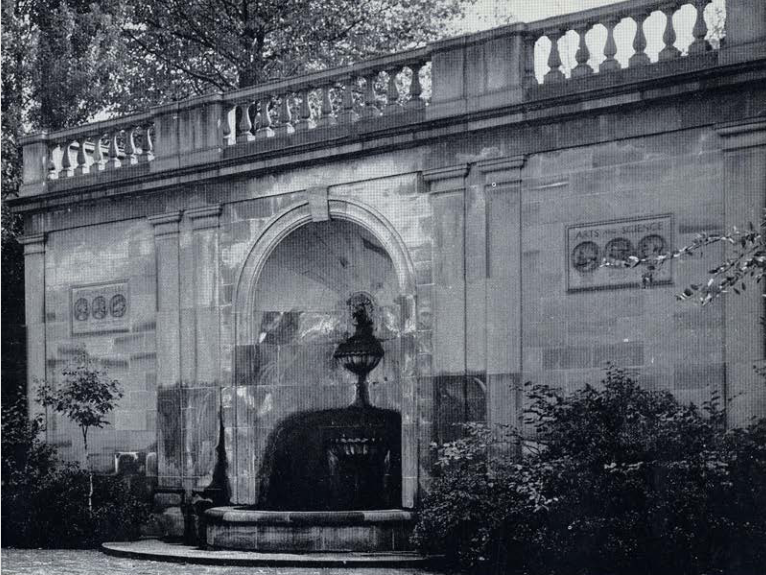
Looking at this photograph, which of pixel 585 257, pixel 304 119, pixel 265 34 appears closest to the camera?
pixel 585 257

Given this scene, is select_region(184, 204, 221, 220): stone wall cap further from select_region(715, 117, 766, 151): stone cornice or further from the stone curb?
select_region(715, 117, 766, 151): stone cornice

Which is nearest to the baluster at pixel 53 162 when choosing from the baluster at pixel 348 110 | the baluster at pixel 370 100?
the baluster at pixel 348 110

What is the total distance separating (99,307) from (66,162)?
7.17ft

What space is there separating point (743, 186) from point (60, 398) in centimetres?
875

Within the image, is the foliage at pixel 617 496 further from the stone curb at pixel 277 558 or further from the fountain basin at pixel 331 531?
the fountain basin at pixel 331 531

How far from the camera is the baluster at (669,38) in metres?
13.1

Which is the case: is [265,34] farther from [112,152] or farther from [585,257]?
[585,257]

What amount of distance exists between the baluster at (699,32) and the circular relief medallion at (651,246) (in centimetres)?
181

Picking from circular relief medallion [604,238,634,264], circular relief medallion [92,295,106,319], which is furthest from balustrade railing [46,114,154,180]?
circular relief medallion [604,238,634,264]

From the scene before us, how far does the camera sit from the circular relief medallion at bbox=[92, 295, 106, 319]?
58.3 ft

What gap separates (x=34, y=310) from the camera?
18.4m

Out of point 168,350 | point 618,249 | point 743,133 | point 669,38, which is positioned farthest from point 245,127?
point 743,133

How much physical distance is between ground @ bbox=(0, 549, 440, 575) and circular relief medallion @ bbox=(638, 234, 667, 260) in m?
3.69

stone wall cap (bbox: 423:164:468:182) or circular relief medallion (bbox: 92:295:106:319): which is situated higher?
stone wall cap (bbox: 423:164:468:182)
